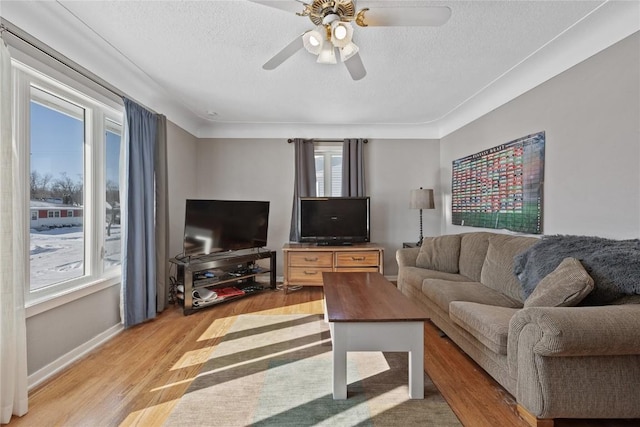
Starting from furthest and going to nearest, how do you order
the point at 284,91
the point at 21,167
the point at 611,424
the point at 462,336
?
the point at 284,91
the point at 462,336
the point at 21,167
the point at 611,424

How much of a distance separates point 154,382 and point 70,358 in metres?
0.81

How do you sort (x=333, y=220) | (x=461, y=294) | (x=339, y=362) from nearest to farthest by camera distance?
(x=339, y=362)
(x=461, y=294)
(x=333, y=220)

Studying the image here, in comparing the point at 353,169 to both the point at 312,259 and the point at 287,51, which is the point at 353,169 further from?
the point at 287,51

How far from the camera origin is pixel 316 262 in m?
4.07

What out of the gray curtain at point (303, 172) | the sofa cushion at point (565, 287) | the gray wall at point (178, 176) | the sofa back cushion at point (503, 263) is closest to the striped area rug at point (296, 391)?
the sofa cushion at point (565, 287)

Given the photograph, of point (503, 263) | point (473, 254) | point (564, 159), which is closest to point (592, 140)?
point (564, 159)

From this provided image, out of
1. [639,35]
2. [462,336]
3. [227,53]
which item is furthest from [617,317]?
[227,53]

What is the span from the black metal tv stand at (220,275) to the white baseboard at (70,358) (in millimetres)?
697

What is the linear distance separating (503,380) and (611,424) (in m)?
0.51

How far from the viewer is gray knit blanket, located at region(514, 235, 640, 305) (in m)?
1.65

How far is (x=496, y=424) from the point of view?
5.35 feet

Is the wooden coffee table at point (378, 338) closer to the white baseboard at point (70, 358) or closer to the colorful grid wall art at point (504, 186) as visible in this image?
the colorful grid wall art at point (504, 186)

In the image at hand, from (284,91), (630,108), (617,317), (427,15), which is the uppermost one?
(284,91)

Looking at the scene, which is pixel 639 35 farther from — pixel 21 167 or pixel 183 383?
pixel 21 167
